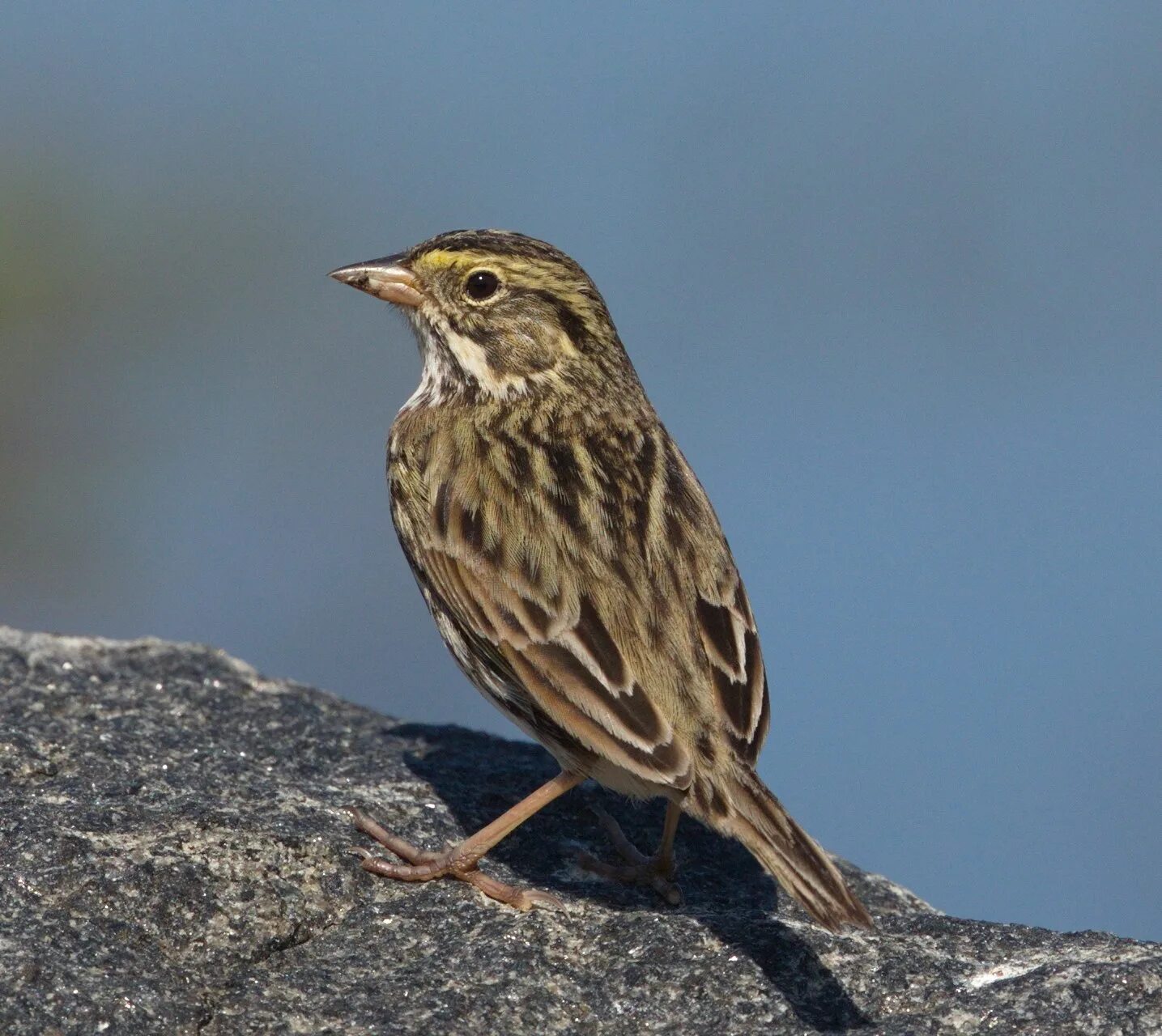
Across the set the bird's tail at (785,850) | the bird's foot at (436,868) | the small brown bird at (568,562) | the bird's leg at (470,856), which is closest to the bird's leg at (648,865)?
the small brown bird at (568,562)

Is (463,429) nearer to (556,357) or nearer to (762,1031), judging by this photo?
(556,357)

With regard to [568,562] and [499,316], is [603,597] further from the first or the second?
[499,316]

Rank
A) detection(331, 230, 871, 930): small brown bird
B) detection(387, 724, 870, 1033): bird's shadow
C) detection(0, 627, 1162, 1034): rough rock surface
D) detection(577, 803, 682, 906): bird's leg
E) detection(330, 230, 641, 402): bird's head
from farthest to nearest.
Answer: detection(330, 230, 641, 402): bird's head, detection(577, 803, 682, 906): bird's leg, detection(331, 230, 871, 930): small brown bird, detection(387, 724, 870, 1033): bird's shadow, detection(0, 627, 1162, 1034): rough rock surface

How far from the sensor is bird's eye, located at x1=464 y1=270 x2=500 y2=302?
7.51m

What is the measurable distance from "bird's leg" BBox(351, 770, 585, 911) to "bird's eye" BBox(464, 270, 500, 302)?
7.72 ft

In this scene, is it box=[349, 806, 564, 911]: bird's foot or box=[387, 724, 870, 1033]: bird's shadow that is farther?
box=[349, 806, 564, 911]: bird's foot

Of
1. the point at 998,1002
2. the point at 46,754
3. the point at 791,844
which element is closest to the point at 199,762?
the point at 46,754

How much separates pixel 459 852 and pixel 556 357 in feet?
8.21

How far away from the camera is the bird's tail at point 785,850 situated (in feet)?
16.4

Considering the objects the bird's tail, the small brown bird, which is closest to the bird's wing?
the small brown bird

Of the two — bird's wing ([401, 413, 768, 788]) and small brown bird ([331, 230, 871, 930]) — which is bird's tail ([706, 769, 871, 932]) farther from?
bird's wing ([401, 413, 768, 788])

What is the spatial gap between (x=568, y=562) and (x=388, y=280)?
206 centimetres

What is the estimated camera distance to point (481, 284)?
752cm

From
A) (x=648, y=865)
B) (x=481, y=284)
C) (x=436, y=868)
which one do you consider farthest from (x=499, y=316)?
(x=436, y=868)
